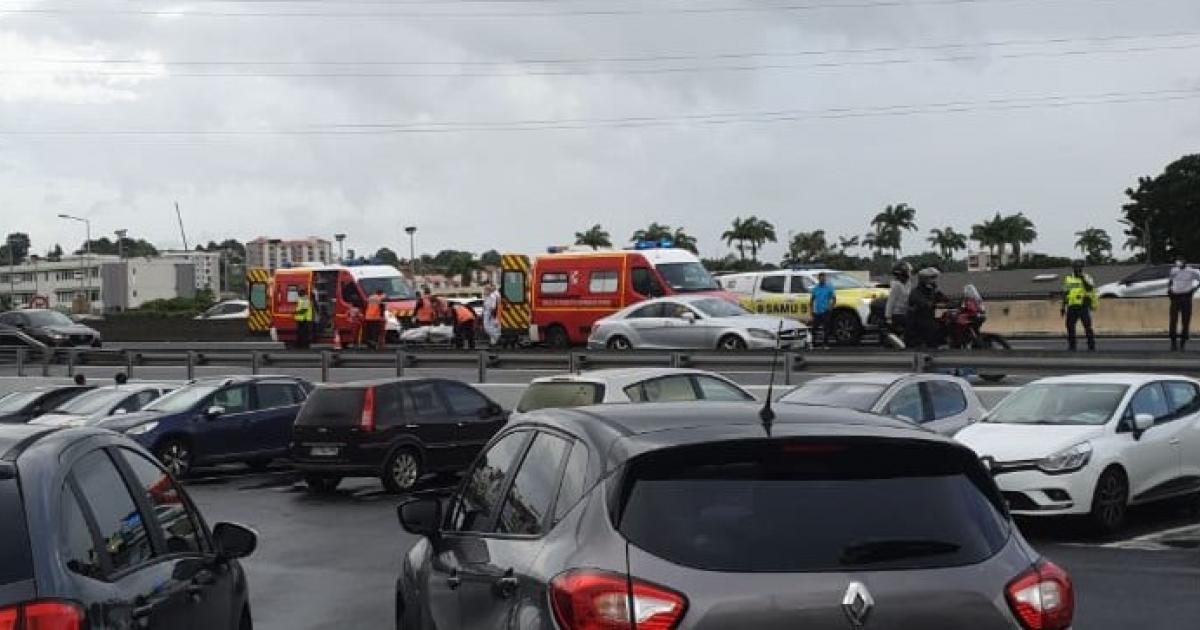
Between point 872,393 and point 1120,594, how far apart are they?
6.25 m

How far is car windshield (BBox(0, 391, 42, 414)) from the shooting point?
76.7 feet

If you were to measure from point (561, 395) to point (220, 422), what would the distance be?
8.14 m

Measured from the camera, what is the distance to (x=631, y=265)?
33281 mm

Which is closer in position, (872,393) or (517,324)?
(872,393)

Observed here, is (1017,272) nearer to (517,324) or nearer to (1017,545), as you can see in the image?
(517,324)

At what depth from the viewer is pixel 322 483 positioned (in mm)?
19594

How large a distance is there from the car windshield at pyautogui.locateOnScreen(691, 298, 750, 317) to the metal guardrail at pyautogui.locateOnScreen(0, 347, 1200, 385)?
15.3 ft

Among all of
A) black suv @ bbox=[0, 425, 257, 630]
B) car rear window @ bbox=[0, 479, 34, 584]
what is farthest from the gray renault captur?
car rear window @ bbox=[0, 479, 34, 584]

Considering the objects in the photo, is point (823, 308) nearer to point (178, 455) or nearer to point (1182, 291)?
point (1182, 291)

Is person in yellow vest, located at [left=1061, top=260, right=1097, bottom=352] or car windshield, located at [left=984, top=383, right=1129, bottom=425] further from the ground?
person in yellow vest, located at [left=1061, top=260, right=1097, bottom=352]

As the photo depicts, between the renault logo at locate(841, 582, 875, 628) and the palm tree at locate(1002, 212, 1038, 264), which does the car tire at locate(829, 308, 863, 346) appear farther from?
the palm tree at locate(1002, 212, 1038, 264)

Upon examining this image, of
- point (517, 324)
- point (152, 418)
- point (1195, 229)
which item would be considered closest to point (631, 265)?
point (517, 324)

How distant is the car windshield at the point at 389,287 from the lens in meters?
40.3

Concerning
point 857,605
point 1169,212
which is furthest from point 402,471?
point 1169,212
